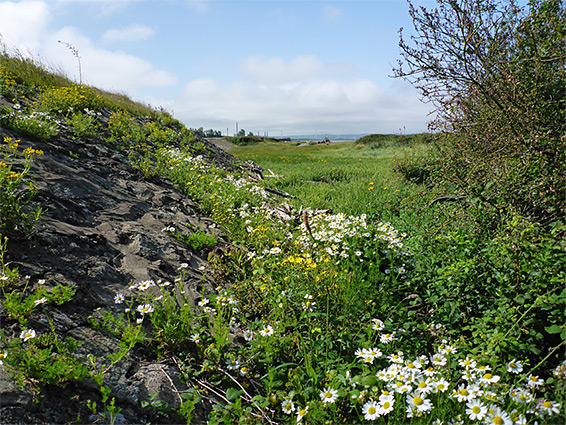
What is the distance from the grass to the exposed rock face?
87 mm

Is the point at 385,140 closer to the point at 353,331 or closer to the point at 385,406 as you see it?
the point at 353,331

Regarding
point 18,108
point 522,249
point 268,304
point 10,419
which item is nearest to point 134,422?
point 10,419

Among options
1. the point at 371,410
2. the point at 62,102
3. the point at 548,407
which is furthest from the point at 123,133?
the point at 548,407

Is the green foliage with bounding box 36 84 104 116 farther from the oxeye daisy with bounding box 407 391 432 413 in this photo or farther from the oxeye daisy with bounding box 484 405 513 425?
the oxeye daisy with bounding box 484 405 513 425

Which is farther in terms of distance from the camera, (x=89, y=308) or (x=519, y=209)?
(x=519, y=209)

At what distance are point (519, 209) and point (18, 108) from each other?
7.27 meters

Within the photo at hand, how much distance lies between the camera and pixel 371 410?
179 centimetres

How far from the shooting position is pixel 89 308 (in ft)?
8.20

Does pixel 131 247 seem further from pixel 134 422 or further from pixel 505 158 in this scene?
pixel 505 158

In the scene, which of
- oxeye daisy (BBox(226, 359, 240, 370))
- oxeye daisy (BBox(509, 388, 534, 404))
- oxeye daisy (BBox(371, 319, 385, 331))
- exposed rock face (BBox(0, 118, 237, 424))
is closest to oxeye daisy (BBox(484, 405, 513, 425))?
oxeye daisy (BBox(509, 388, 534, 404))

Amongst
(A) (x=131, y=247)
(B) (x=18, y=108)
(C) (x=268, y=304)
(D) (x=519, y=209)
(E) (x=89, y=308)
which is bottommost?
(C) (x=268, y=304)

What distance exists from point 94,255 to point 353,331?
239 cm

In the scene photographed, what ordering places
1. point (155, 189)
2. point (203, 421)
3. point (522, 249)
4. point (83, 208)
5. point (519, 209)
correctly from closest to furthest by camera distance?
point (203, 421) → point (522, 249) → point (519, 209) → point (83, 208) → point (155, 189)

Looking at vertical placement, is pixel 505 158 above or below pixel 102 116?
below
